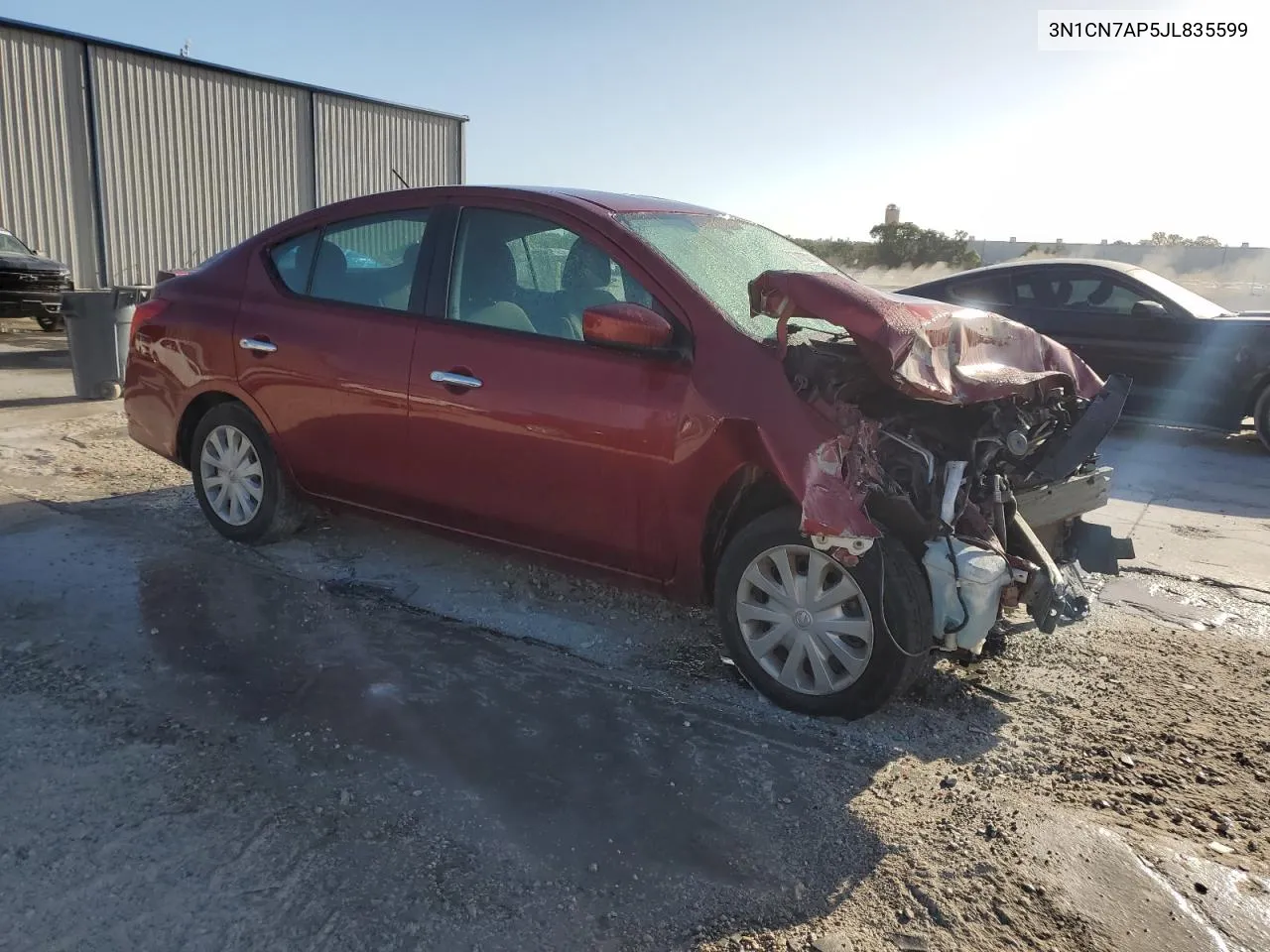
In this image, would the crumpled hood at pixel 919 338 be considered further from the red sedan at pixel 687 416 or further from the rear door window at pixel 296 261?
the rear door window at pixel 296 261

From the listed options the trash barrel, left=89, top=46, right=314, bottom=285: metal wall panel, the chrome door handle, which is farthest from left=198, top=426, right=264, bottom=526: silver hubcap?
left=89, top=46, right=314, bottom=285: metal wall panel

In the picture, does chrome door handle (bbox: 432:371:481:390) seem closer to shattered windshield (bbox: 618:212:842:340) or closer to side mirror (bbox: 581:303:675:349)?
side mirror (bbox: 581:303:675:349)

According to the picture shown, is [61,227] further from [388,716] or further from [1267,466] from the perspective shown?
[1267,466]

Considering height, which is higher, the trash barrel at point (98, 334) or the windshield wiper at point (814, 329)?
the windshield wiper at point (814, 329)

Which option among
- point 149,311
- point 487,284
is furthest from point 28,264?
point 487,284

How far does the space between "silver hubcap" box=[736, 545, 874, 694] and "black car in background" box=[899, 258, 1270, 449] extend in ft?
16.1

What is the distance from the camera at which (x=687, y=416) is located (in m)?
3.46

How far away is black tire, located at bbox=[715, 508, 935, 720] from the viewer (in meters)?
3.15

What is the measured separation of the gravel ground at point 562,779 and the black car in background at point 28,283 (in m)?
10.2

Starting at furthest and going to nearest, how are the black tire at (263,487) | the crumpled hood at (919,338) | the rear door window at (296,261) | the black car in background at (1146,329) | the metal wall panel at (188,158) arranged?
the metal wall panel at (188,158), the black car in background at (1146,329), the black tire at (263,487), the rear door window at (296,261), the crumpled hood at (919,338)

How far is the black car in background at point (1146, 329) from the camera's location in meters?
8.06

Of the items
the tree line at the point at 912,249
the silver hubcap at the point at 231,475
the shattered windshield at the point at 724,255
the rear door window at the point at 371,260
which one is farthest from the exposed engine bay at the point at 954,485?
the tree line at the point at 912,249

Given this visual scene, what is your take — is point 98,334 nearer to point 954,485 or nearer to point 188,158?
point 954,485

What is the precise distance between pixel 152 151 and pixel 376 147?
543 centimetres
